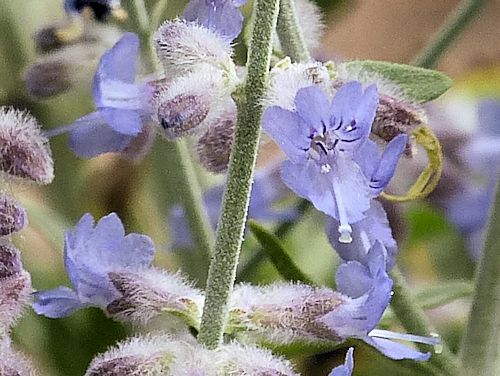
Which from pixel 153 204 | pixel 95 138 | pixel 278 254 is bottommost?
pixel 153 204

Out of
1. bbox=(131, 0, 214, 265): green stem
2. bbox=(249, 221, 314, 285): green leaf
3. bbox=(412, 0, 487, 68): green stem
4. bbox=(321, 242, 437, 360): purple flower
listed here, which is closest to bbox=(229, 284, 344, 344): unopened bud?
bbox=(321, 242, 437, 360): purple flower

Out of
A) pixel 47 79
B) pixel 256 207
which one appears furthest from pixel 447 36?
pixel 47 79

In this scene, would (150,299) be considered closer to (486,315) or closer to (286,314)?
(286,314)

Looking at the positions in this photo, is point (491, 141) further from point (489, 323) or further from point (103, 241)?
point (103, 241)

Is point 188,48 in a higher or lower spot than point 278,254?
higher

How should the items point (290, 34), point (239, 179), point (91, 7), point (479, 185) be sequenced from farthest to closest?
point (479, 185), point (91, 7), point (290, 34), point (239, 179)

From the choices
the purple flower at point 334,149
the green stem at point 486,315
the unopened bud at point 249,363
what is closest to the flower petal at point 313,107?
the purple flower at point 334,149
